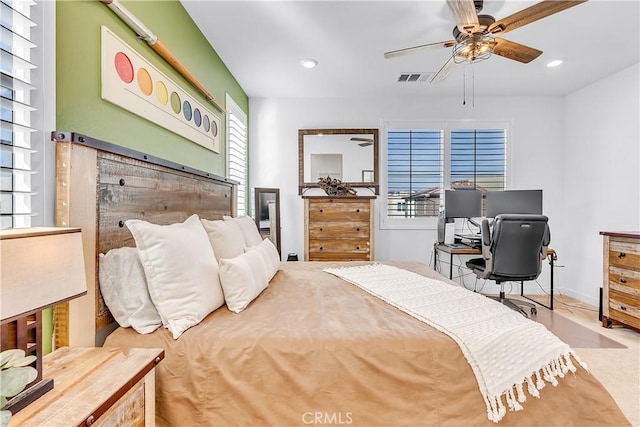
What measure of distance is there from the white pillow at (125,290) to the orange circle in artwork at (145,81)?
0.99m

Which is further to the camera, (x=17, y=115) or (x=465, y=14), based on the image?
(x=465, y=14)

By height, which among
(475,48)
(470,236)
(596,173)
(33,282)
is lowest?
(470,236)

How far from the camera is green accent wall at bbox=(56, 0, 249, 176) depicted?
126cm

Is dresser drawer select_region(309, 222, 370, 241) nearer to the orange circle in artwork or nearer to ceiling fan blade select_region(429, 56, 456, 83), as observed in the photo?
ceiling fan blade select_region(429, 56, 456, 83)

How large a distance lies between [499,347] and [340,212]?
247cm

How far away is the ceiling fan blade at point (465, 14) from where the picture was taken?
1.69 meters

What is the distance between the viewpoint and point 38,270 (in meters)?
0.78

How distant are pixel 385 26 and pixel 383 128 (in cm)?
173

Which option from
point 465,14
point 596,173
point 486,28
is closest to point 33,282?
point 465,14

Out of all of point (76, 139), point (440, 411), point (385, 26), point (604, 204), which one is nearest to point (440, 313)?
point (440, 411)

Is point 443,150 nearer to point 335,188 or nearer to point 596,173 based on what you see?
point 335,188

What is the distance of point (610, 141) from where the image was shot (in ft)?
11.4

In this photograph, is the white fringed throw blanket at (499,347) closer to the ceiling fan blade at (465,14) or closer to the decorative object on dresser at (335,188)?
the ceiling fan blade at (465,14)

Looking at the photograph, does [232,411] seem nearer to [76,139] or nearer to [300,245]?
[76,139]
